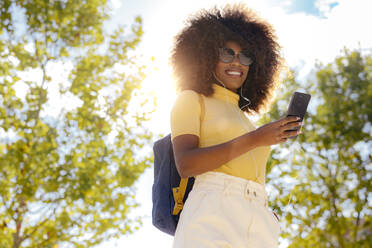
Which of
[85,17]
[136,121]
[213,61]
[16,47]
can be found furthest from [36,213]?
[213,61]

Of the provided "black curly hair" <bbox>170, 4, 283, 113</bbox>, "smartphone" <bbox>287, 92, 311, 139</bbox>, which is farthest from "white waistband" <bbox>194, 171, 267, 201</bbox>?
"black curly hair" <bbox>170, 4, 283, 113</bbox>

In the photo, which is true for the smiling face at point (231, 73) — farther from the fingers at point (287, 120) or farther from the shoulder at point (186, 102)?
the fingers at point (287, 120)

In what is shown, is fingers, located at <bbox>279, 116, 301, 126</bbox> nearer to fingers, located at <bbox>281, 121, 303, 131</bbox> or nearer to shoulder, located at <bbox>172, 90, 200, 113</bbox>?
fingers, located at <bbox>281, 121, 303, 131</bbox>

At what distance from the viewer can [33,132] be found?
29.9 feet

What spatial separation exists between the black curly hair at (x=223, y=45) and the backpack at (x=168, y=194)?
348 mm

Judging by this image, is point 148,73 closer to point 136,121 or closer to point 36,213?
point 136,121

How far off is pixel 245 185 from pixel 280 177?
12216 mm

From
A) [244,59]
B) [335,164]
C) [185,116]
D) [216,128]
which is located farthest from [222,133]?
[335,164]

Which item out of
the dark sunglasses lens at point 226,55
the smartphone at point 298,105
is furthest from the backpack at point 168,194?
the smartphone at point 298,105

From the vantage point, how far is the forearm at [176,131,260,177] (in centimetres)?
203

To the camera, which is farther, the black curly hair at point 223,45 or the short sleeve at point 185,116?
the black curly hair at point 223,45

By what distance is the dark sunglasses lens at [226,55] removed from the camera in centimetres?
270

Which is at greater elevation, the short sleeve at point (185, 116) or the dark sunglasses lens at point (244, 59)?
the dark sunglasses lens at point (244, 59)

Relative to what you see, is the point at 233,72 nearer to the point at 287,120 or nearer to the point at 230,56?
the point at 230,56
